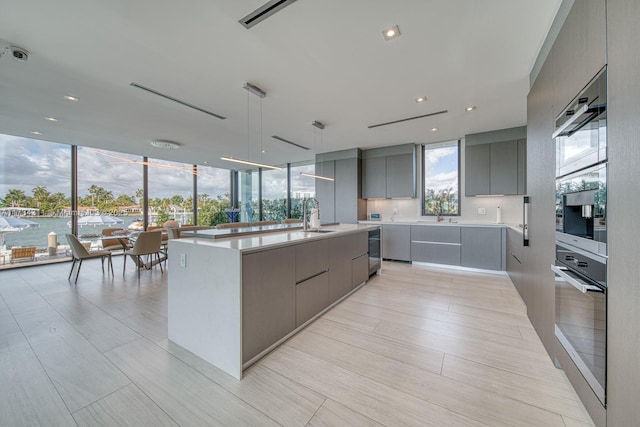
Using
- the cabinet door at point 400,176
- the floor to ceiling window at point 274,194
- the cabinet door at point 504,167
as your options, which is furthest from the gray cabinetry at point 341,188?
the cabinet door at point 504,167

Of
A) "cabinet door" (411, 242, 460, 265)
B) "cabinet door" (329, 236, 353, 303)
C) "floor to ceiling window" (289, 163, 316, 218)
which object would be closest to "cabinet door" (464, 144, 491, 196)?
"cabinet door" (411, 242, 460, 265)

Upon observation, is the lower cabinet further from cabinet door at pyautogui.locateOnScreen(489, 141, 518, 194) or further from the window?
the window

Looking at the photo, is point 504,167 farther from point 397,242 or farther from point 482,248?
point 397,242

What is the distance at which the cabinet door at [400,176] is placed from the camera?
5.44 metres

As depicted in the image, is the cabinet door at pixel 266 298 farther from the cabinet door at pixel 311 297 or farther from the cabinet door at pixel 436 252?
the cabinet door at pixel 436 252

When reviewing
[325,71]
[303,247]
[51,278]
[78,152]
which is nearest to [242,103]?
[325,71]

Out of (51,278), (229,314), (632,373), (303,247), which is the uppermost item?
(303,247)

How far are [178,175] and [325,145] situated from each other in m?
5.24

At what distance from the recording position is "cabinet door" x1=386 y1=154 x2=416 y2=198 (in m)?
5.44

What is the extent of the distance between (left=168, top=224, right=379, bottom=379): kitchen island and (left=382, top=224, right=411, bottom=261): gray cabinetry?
3.32 m

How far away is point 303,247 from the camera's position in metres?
2.30

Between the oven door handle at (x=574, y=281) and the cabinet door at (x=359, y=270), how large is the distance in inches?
82.6

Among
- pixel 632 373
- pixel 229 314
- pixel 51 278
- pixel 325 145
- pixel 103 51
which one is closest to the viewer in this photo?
pixel 632 373

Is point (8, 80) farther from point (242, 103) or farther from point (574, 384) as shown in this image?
point (574, 384)
